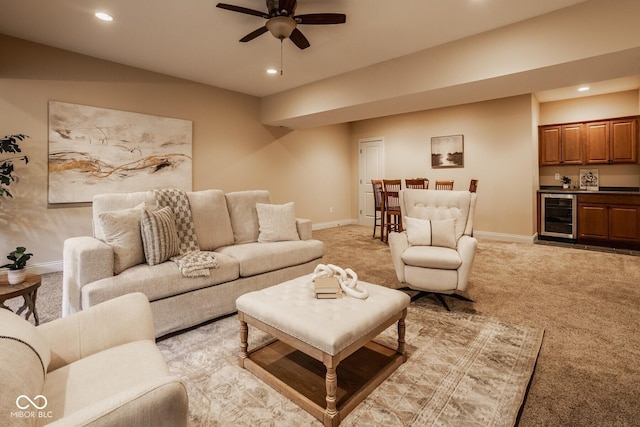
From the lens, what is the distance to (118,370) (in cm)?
110

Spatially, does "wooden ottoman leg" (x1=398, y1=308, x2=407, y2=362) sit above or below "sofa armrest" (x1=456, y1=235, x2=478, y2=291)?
below

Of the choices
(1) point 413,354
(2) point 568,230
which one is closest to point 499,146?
(2) point 568,230

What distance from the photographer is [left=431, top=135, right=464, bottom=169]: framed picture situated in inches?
249

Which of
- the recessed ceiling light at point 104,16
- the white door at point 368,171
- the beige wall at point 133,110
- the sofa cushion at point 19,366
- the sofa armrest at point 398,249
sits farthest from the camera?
the white door at point 368,171

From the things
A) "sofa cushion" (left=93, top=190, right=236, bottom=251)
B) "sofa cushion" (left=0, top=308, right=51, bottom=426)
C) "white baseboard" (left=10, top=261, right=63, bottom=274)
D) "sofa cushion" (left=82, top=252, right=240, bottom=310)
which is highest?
"sofa cushion" (left=93, top=190, right=236, bottom=251)

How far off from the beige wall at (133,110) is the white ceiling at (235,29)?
25cm

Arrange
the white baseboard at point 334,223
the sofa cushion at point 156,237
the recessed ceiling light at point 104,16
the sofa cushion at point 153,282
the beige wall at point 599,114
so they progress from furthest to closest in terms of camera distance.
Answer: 1. the white baseboard at point 334,223
2. the beige wall at point 599,114
3. the recessed ceiling light at point 104,16
4. the sofa cushion at point 156,237
5. the sofa cushion at point 153,282

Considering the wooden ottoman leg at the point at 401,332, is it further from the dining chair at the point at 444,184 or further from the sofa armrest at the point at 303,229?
the dining chair at the point at 444,184

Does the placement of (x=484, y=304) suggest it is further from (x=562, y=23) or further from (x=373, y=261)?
(x=562, y=23)

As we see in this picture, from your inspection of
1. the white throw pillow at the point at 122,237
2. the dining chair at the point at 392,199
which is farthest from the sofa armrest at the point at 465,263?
the dining chair at the point at 392,199

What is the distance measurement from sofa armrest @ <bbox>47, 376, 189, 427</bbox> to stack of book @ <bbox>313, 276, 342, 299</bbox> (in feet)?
3.50

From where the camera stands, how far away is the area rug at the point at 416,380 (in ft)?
4.98

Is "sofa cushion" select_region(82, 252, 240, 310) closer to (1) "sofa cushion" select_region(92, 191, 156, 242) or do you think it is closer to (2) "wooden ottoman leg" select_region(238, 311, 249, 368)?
(1) "sofa cushion" select_region(92, 191, 156, 242)

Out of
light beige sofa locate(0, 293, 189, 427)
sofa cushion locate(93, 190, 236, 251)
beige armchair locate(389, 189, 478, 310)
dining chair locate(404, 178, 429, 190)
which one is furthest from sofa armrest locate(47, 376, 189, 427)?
dining chair locate(404, 178, 429, 190)
